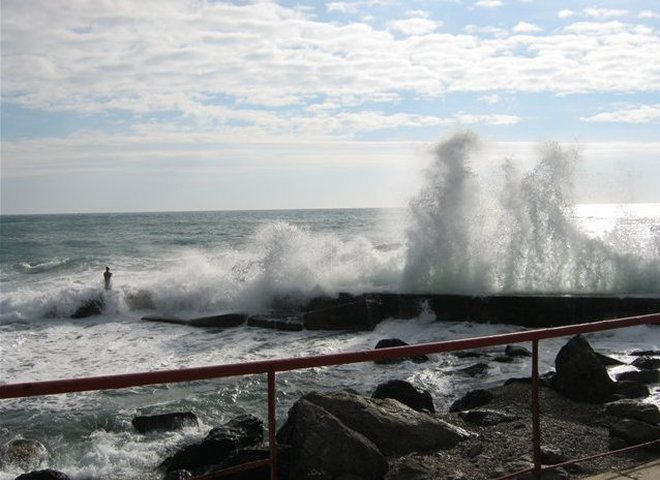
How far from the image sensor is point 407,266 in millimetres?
17984

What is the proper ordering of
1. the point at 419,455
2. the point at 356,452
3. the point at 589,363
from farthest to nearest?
the point at 589,363
the point at 419,455
the point at 356,452

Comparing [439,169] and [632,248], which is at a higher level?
[439,169]

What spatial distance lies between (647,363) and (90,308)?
14.1 metres

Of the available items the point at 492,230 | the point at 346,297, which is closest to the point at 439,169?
the point at 492,230

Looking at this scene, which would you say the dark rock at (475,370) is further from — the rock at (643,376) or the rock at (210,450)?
the rock at (210,450)

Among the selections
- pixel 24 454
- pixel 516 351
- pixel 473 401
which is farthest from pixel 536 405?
pixel 516 351

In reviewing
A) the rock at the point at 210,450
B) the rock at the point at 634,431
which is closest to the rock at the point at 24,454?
the rock at the point at 210,450

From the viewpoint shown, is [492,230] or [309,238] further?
[309,238]

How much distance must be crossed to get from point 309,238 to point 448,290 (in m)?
5.41

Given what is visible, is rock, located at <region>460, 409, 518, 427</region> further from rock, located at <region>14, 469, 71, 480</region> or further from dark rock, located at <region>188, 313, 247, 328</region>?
dark rock, located at <region>188, 313, 247, 328</region>

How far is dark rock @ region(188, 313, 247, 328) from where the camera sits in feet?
50.3

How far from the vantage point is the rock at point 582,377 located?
7.20 metres

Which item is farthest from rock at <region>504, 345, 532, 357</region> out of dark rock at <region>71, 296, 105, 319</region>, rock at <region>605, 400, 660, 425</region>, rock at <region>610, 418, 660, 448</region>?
dark rock at <region>71, 296, 105, 319</region>

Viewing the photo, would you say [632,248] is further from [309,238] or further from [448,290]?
[309,238]
